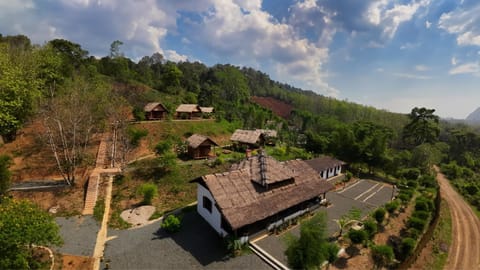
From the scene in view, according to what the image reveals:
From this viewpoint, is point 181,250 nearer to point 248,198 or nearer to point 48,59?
point 248,198

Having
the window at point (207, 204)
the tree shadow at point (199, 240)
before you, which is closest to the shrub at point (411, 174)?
the window at point (207, 204)

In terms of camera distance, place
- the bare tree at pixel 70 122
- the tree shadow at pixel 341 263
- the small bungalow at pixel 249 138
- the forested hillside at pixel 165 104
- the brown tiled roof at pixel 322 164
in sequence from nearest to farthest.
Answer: the tree shadow at pixel 341 263
the bare tree at pixel 70 122
the forested hillside at pixel 165 104
the brown tiled roof at pixel 322 164
the small bungalow at pixel 249 138

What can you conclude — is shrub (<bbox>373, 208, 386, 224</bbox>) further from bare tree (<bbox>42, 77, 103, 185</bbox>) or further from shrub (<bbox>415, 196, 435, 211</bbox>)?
bare tree (<bbox>42, 77, 103, 185</bbox>)

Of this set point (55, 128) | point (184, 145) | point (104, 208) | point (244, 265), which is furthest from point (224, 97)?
point (244, 265)

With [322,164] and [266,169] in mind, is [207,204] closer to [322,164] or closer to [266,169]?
[266,169]

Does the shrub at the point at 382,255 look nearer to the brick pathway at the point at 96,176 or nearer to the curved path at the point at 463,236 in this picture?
the curved path at the point at 463,236

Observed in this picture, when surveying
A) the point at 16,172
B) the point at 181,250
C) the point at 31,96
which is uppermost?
the point at 31,96

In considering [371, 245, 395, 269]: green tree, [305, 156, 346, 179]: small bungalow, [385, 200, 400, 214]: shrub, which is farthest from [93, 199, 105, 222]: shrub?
[385, 200, 400, 214]: shrub
